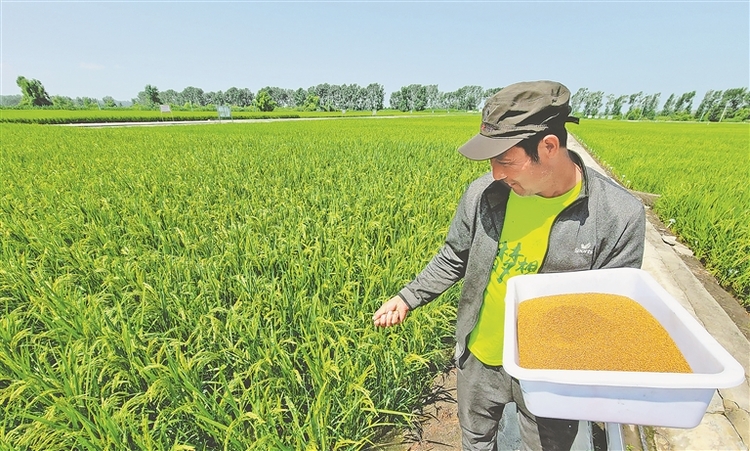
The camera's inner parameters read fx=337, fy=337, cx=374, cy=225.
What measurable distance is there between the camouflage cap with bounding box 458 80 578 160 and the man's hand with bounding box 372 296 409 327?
2.27ft

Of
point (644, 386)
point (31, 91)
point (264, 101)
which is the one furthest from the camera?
point (264, 101)

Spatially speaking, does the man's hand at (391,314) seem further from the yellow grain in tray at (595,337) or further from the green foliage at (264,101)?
the green foliage at (264,101)

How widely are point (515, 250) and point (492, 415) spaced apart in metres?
0.77

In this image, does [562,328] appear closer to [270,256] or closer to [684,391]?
[684,391]

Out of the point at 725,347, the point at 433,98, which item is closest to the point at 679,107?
the point at 433,98

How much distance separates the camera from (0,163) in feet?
19.8

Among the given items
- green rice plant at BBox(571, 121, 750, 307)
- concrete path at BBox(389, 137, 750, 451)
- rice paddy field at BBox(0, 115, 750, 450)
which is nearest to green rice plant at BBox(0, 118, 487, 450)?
rice paddy field at BBox(0, 115, 750, 450)

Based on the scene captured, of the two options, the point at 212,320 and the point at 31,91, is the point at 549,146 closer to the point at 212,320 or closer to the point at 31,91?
the point at 212,320

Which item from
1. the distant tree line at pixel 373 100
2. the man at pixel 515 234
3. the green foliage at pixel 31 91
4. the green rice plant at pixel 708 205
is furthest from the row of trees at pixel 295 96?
the man at pixel 515 234

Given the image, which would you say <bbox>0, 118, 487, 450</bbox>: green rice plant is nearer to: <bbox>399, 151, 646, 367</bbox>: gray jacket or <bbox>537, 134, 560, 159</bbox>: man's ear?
<bbox>399, 151, 646, 367</bbox>: gray jacket

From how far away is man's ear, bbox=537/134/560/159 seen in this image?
1.00 metres

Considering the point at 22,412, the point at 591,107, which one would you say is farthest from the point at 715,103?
the point at 22,412

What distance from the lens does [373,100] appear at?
107 m

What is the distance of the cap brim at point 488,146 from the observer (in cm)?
101
